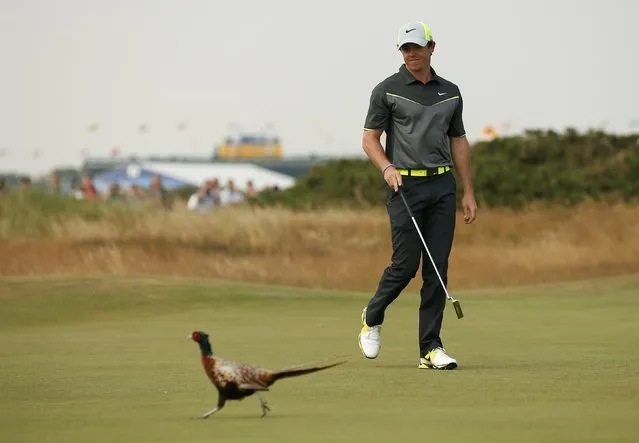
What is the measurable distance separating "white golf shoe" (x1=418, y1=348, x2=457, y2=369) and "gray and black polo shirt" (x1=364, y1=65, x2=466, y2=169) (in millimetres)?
1260

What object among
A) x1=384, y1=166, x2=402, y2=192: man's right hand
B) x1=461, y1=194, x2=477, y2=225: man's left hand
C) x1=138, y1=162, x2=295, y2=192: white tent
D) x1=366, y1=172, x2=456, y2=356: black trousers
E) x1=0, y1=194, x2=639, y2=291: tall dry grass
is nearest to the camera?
x1=384, y1=166, x2=402, y2=192: man's right hand

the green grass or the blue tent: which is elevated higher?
the blue tent

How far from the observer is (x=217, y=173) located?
13938 cm

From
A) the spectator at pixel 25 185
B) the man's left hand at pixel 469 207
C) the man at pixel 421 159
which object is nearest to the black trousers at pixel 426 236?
the man at pixel 421 159

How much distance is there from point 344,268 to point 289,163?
149075mm

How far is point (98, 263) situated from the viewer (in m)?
28.8

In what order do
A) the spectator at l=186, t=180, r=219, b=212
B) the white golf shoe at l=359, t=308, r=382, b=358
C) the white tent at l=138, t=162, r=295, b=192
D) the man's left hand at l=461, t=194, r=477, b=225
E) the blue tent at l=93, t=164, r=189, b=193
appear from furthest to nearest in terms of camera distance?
the white tent at l=138, t=162, r=295, b=192, the blue tent at l=93, t=164, r=189, b=193, the spectator at l=186, t=180, r=219, b=212, the white golf shoe at l=359, t=308, r=382, b=358, the man's left hand at l=461, t=194, r=477, b=225

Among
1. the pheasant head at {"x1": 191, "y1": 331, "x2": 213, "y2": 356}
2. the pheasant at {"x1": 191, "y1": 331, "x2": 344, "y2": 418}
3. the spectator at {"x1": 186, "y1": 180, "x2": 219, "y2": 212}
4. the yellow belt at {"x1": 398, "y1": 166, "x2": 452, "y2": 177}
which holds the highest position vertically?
the yellow belt at {"x1": 398, "y1": 166, "x2": 452, "y2": 177}

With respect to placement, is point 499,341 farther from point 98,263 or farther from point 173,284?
point 98,263

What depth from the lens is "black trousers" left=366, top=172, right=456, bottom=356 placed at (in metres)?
11.7

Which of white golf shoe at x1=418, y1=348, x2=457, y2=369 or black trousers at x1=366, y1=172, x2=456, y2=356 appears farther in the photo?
black trousers at x1=366, y1=172, x2=456, y2=356

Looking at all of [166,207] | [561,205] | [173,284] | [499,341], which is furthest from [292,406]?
[561,205]

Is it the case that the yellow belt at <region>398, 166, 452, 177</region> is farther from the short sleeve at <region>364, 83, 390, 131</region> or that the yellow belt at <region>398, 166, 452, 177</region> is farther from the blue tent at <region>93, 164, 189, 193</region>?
the blue tent at <region>93, 164, 189, 193</region>

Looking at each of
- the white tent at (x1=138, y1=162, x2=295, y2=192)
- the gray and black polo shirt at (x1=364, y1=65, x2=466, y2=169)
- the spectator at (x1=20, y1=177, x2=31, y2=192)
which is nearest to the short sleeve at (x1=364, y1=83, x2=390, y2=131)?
the gray and black polo shirt at (x1=364, y1=65, x2=466, y2=169)
